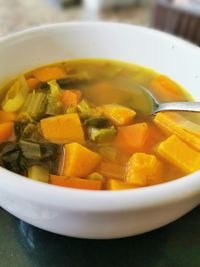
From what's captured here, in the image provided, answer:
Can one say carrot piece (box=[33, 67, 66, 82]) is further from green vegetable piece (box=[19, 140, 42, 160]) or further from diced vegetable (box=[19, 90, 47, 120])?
green vegetable piece (box=[19, 140, 42, 160])

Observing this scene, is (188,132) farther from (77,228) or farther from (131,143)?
(77,228)

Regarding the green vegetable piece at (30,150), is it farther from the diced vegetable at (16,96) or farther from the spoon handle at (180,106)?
the spoon handle at (180,106)

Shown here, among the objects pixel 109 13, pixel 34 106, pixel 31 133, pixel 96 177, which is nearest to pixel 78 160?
pixel 96 177

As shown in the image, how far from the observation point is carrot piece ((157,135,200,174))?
0.91 meters

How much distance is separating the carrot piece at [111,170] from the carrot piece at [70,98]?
0.84 feet

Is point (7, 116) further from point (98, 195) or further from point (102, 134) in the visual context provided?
point (98, 195)

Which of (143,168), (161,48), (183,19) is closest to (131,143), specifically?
(143,168)

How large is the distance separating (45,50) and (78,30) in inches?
4.9

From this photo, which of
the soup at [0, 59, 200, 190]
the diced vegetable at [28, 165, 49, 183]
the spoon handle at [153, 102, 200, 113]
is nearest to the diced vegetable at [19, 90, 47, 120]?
the soup at [0, 59, 200, 190]

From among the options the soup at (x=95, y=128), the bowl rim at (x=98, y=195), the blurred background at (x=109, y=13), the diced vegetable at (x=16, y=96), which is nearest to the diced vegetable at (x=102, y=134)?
the soup at (x=95, y=128)

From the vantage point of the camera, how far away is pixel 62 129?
100 cm

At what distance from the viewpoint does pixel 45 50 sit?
1.26 metres

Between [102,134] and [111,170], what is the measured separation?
0.40 ft

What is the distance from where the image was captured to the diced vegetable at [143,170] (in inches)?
33.9
